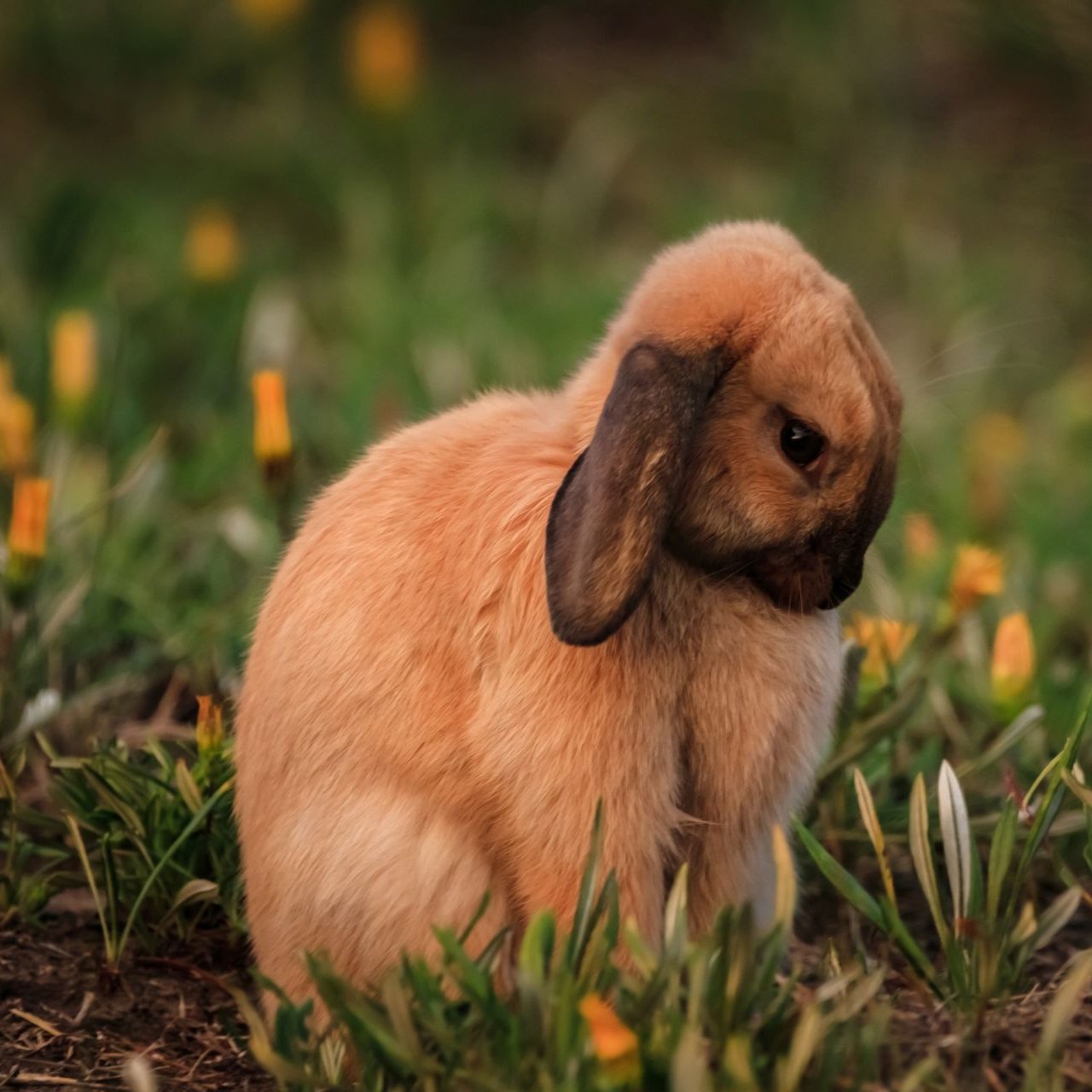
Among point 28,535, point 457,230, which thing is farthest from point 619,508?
point 457,230

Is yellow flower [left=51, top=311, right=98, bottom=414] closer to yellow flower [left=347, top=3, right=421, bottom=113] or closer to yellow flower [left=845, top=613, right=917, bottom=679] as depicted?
yellow flower [left=845, top=613, right=917, bottom=679]

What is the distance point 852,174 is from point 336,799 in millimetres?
4669

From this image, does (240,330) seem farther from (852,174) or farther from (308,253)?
(852,174)

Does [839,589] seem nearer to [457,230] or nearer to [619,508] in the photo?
[619,508]

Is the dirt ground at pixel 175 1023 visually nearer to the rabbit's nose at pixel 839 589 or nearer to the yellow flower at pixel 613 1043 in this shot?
the yellow flower at pixel 613 1043

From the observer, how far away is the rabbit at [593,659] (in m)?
2.43

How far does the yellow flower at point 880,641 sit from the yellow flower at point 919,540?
0.54 metres

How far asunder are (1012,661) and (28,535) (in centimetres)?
179

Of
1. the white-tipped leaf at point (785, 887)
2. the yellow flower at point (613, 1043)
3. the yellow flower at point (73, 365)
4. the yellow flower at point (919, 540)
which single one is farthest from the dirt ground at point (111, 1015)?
the yellow flower at point (919, 540)

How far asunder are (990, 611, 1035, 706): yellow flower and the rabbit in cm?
69

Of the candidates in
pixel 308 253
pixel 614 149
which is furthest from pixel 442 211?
pixel 614 149

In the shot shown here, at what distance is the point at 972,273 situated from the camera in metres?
6.03

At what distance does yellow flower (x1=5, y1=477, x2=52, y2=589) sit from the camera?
3.08 metres

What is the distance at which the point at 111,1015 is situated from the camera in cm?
274
